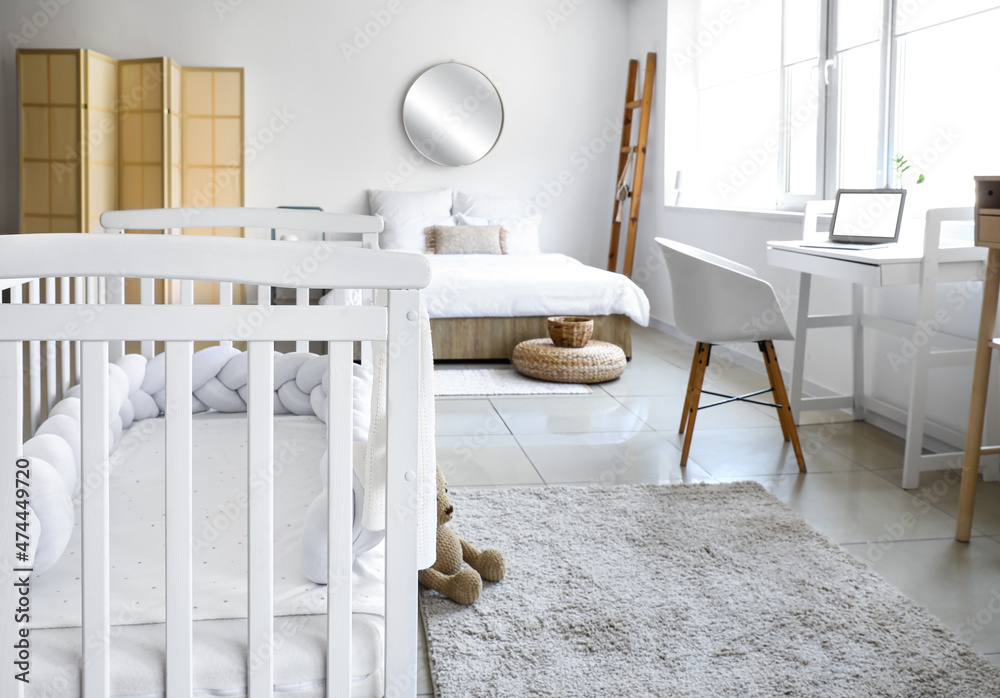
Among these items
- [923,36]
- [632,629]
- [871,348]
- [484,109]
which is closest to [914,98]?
[923,36]

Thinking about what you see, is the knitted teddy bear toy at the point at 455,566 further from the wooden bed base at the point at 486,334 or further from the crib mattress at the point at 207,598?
the wooden bed base at the point at 486,334

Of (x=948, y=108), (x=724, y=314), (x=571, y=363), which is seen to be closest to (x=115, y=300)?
(x=724, y=314)

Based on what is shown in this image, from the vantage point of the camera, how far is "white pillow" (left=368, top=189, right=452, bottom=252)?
611cm

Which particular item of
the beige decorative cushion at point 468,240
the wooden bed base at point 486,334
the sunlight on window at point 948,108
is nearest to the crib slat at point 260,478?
the sunlight on window at point 948,108

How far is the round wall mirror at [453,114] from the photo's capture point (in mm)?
6402

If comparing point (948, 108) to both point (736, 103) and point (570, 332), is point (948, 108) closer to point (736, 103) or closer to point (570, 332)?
point (570, 332)

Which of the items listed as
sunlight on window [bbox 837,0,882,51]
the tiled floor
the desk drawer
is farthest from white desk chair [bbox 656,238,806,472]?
sunlight on window [bbox 837,0,882,51]

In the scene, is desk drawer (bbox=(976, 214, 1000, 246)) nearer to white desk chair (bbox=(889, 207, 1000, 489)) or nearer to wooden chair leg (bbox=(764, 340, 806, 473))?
white desk chair (bbox=(889, 207, 1000, 489))

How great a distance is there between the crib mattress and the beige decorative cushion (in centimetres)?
434

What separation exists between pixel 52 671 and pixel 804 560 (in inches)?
70.7

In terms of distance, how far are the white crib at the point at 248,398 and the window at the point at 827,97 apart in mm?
3021

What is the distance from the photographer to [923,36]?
3549mm

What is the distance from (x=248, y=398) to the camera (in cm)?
94

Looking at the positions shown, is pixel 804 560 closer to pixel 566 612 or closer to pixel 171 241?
pixel 566 612
